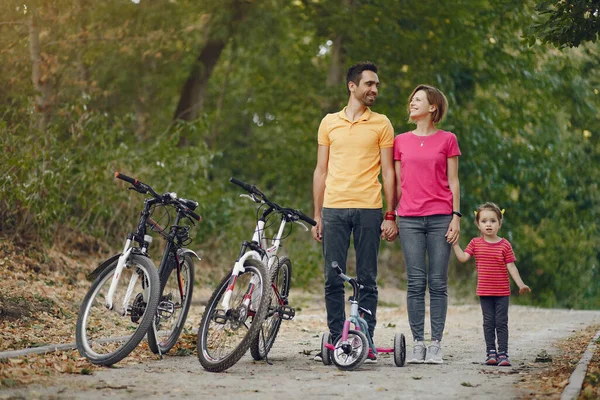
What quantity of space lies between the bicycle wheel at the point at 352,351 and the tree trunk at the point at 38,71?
8326 mm

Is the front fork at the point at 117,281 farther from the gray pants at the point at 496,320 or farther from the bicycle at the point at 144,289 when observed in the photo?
the gray pants at the point at 496,320

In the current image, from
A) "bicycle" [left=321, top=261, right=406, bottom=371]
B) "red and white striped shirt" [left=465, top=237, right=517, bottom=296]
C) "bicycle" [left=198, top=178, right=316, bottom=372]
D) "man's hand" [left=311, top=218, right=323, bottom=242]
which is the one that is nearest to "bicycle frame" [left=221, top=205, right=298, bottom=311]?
"bicycle" [left=198, top=178, right=316, bottom=372]

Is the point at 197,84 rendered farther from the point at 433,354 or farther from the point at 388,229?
the point at 433,354

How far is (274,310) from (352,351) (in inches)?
30.4

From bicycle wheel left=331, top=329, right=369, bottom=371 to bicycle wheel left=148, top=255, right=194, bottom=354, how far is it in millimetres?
1495

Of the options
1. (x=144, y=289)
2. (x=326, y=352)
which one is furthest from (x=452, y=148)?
(x=144, y=289)

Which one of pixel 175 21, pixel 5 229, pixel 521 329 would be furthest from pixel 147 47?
pixel 521 329

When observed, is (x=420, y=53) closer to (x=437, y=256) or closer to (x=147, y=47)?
(x=147, y=47)

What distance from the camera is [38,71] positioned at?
14.6 meters

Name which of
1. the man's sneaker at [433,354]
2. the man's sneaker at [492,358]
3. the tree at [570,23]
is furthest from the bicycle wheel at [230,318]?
the tree at [570,23]

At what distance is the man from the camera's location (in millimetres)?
7625

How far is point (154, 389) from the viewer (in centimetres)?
624

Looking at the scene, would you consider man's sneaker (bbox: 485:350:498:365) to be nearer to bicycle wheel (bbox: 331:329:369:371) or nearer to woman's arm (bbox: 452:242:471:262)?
woman's arm (bbox: 452:242:471:262)

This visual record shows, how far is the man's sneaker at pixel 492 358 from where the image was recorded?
7.84 metres
